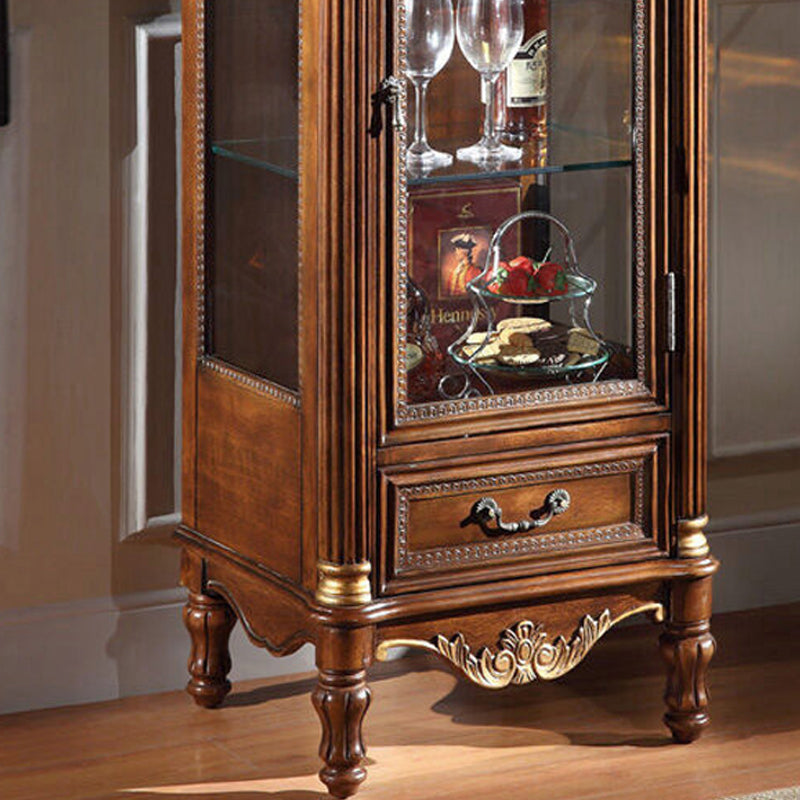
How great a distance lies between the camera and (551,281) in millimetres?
2793

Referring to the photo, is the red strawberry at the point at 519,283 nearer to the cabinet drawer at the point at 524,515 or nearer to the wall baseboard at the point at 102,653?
the cabinet drawer at the point at 524,515

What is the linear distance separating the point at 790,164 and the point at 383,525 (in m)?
1.26

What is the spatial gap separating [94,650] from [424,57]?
43.3 inches

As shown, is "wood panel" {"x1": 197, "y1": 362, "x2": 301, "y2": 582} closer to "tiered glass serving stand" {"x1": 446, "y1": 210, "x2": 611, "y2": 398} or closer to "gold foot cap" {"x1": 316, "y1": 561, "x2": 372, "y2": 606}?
"gold foot cap" {"x1": 316, "y1": 561, "x2": 372, "y2": 606}

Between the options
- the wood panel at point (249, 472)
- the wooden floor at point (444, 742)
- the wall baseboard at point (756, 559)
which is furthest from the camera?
the wall baseboard at point (756, 559)

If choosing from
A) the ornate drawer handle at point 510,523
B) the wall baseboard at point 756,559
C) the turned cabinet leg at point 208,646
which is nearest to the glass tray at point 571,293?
the ornate drawer handle at point 510,523

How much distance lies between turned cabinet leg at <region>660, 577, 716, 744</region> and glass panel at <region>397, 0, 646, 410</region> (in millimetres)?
340

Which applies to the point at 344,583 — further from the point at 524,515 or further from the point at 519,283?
the point at 519,283

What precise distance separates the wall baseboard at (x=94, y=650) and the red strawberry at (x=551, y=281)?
2.66 feet

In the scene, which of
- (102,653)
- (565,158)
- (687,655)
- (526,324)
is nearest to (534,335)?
(526,324)

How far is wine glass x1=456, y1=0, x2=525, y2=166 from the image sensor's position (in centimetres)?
269

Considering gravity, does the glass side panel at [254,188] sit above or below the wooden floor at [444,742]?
above

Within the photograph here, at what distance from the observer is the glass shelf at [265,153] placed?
104 inches

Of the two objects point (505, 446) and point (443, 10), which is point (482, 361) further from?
point (443, 10)
